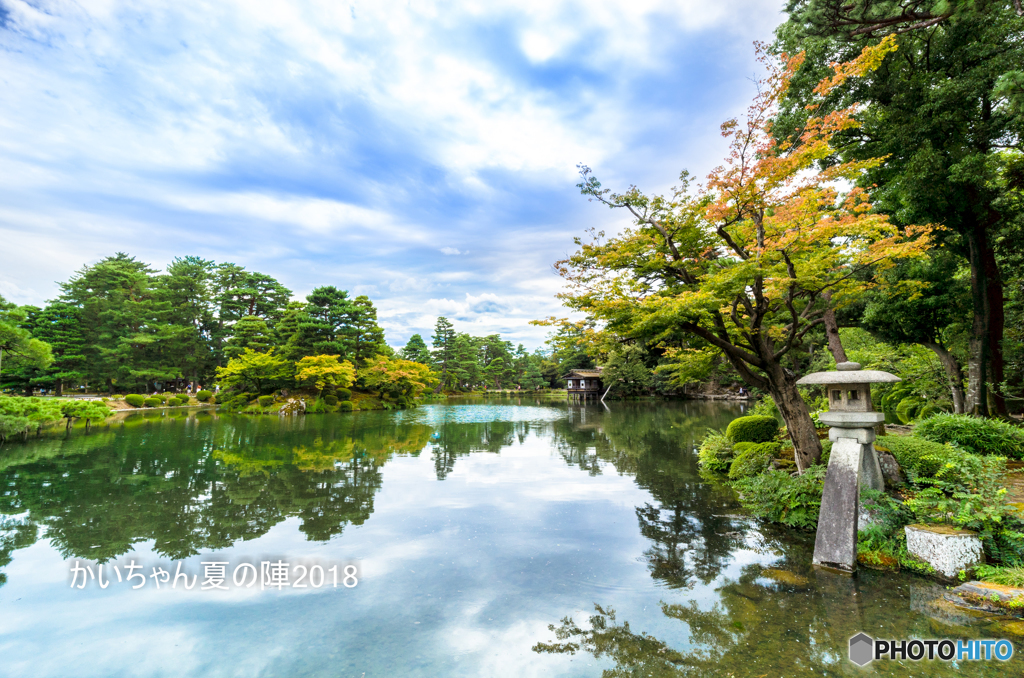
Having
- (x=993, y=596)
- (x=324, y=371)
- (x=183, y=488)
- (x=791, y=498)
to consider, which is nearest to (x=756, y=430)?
(x=791, y=498)

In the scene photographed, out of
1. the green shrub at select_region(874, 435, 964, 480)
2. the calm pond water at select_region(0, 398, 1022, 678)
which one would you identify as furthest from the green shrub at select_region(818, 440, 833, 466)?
the calm pond water at select_region(0, 398, 1022, 678)

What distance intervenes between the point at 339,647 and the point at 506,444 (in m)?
11.6

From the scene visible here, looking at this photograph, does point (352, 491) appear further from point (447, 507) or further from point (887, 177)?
point (887, 177)

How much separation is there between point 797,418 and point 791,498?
4.99 ft

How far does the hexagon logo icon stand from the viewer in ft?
10.7

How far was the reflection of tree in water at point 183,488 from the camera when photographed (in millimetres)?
6203

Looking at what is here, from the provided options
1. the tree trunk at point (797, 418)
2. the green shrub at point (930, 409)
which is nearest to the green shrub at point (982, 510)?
the tree trunk at point (797, 418)

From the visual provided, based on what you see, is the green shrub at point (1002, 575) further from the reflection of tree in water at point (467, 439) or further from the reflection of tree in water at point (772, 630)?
the reflection of tree in water at point (467, 439)

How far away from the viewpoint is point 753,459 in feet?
29.3

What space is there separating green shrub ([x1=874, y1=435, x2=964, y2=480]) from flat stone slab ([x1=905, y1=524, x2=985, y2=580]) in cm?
154

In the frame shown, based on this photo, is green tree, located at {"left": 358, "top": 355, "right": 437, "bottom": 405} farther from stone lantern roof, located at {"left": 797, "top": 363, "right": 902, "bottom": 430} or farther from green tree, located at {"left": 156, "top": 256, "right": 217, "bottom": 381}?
stone lantern roof, located at {"left": 797, "top": 363, "right": 902, "bottom": 430}

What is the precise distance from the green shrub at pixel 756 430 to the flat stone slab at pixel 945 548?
5541 millimetres

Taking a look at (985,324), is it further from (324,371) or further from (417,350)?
(417,350)

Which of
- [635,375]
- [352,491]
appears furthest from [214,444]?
[635,375]
